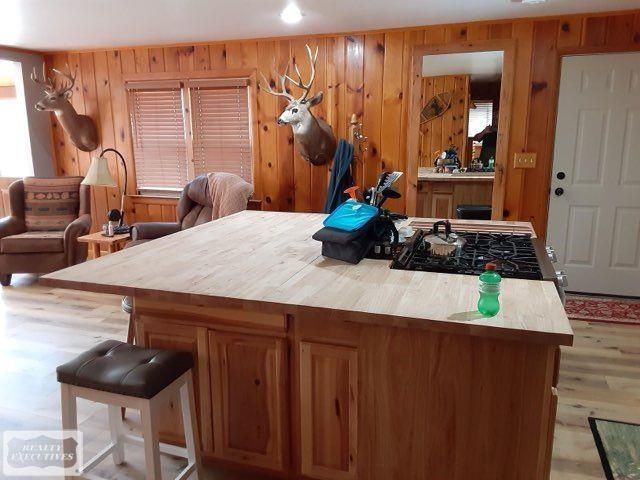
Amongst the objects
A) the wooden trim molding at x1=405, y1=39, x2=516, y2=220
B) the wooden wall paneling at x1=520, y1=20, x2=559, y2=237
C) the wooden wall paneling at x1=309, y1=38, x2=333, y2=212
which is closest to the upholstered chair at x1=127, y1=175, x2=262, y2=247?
the wooden wall paneling at x1=309, y1=38, x2=333, y2=212

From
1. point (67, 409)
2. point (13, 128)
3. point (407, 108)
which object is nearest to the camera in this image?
point (67, 409)

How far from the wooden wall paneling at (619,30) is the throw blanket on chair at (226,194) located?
311 centimetres

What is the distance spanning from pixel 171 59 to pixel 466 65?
9.85 ft

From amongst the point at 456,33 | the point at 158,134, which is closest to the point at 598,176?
the point at 456,33

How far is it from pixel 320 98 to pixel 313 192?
93 centimetres

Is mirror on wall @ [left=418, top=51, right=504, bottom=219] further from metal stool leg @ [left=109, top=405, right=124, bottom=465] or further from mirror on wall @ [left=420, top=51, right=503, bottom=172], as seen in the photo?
metal stool leg @ [left=109, top=405, right=124, bottom=465]

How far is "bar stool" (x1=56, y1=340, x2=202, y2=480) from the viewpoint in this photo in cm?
154

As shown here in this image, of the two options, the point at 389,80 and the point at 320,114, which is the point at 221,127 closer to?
the point at 320,114

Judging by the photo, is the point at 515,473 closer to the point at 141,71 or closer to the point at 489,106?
the point at 489,106

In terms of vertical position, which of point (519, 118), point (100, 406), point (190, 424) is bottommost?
point (100, 406)

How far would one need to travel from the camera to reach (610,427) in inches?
89.2

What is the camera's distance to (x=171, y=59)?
4730 mm

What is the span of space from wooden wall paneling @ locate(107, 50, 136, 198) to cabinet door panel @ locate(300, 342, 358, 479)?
13.9 ft

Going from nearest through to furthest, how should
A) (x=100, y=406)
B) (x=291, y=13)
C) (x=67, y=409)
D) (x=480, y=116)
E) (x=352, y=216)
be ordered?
(x=67, y=409)
(x=352, y=216)
(x=100, y=406)
(x=291, y=13)
(x=480, y=116)
